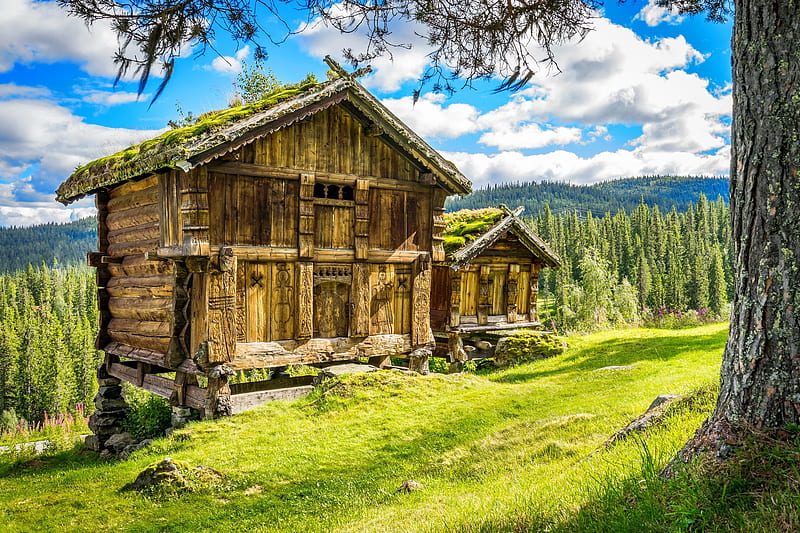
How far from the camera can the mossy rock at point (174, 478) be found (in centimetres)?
828

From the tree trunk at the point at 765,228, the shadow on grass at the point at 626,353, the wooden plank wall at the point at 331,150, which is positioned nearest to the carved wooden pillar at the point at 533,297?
the shadow on grass at the point at 626,353

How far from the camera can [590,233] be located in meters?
110

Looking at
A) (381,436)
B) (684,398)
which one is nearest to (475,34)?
(684,398)

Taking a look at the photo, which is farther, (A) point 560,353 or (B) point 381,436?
(A) point 560,353

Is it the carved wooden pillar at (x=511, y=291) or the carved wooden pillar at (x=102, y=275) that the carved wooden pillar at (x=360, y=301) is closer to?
the carved wooden pillar at (x=102, y=275)

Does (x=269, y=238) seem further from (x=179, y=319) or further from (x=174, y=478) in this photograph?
(x=174, y=478)

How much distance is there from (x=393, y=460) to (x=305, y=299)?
15.6 ft

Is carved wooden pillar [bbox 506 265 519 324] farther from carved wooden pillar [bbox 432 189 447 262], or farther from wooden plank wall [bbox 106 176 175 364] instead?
wooden plank wall [bbox 106 176 175 364]

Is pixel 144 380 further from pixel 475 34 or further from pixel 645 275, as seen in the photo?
pixel 645 275

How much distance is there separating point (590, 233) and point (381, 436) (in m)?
106

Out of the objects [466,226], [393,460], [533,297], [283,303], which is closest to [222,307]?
[283,303]

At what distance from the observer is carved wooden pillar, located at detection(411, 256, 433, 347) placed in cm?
1479

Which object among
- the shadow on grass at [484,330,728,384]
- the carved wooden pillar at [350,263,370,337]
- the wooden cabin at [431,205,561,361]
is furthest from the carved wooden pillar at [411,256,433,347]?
the wooden cabin at [431,205,561,361]

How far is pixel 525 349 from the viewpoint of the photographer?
18984 mm
